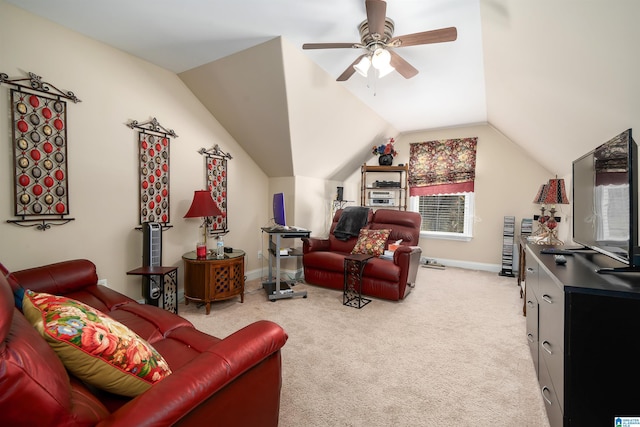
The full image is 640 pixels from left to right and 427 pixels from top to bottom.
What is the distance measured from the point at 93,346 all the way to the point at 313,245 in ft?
→ 10.3

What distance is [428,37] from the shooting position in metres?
1.95

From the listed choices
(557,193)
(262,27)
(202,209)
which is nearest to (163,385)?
(202,209)

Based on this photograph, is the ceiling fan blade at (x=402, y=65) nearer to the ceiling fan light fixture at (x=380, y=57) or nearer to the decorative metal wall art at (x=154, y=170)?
the ceiling fan light fixture at (x=380, y=57)

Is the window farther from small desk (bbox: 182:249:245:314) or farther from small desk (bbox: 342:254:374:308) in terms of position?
small desk (bbox: 182:249:245:314)

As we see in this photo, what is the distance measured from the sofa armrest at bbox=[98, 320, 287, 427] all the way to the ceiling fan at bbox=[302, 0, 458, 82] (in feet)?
6.47

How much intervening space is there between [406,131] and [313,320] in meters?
A: 4.01

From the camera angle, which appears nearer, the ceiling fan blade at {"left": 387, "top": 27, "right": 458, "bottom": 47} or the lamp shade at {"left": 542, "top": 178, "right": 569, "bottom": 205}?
the ceiling fan blade at {"left": 387, "top": 27, "right": 458, "bottom": 47}

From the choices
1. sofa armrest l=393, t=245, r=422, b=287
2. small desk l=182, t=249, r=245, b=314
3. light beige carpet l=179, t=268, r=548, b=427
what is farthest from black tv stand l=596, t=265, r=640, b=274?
small desk l=182, t=249, r=245, b=314

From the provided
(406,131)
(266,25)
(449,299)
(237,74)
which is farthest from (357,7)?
(406,131)

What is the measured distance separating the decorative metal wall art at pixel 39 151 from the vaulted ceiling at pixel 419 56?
62 cm

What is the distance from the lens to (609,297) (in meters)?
1.11

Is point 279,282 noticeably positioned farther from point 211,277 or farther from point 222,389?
point 222,389

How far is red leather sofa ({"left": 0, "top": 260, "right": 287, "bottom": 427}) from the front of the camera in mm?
607

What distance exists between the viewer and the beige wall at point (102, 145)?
2.09 metres
